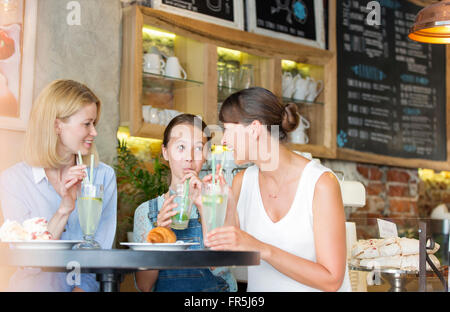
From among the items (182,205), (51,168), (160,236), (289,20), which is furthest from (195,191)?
(289,20)

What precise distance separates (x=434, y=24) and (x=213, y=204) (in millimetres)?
1629

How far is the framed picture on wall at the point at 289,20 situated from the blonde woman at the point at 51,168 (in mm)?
1708

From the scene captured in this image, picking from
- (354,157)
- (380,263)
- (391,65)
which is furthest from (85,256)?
(391,65)

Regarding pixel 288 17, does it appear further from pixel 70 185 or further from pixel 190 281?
pixel 70 185

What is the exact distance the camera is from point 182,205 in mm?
1601

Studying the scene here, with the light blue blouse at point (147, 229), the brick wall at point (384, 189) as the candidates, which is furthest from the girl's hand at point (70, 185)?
the brick wall at point (384, 189)

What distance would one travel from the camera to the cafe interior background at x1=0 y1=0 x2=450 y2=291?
2.72 meters

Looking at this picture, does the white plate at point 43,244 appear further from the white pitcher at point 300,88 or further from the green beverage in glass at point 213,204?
the white pitcher at point 300,88

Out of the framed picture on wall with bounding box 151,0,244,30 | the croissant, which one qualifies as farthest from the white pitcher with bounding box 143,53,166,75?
the croissant

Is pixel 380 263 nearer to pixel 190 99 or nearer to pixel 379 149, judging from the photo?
pixel 190 99

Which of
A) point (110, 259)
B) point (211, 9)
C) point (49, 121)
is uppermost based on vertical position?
point (211, 9)

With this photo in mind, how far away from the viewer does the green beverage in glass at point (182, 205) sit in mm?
1588

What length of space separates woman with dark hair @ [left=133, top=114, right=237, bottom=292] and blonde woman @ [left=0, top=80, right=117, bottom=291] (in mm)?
147

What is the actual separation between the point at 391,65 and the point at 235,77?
4.89ft
